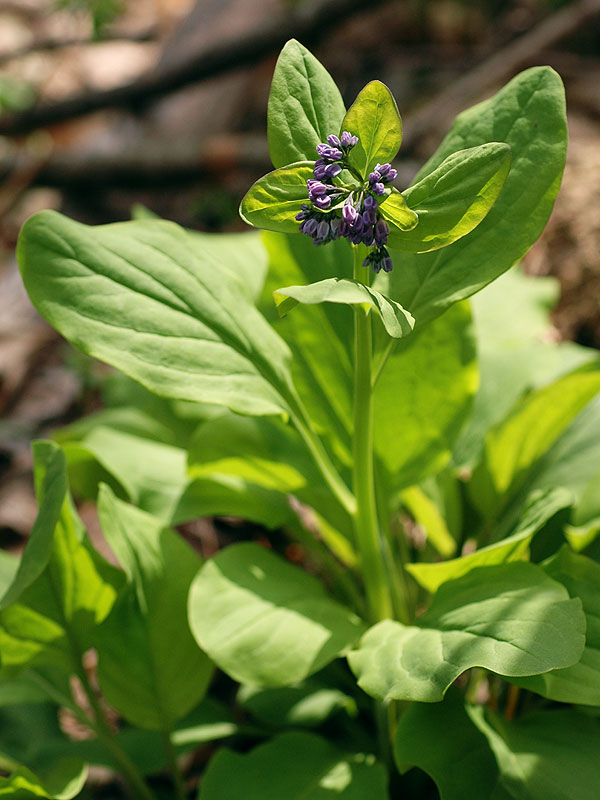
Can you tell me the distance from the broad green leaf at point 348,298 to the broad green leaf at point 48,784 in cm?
69

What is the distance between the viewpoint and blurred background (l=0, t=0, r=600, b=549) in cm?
216

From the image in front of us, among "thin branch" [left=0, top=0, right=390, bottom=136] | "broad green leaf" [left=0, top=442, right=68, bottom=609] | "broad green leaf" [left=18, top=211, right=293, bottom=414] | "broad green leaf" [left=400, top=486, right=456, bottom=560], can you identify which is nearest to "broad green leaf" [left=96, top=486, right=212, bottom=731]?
"broad green leaf" [left=0, top=442, right=68, bottom=609]

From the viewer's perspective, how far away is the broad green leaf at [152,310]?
967mm

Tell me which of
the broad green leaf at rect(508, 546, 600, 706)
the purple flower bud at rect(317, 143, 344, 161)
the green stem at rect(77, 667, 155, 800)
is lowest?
the green stem at rect(77, 667, 155, 800)

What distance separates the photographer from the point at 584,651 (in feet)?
3.07

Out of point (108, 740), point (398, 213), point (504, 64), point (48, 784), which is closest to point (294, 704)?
point (108, 740)

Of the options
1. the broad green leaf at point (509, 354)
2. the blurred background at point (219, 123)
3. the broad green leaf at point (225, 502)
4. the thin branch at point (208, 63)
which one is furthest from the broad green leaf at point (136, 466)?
the thin branch at point (208, 63)

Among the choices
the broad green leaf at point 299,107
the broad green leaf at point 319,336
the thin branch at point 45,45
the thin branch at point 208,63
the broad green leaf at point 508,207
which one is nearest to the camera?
the broad green leaf at point 299,107

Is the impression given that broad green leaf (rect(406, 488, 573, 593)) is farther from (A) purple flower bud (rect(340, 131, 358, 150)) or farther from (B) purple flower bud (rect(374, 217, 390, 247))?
(A) purple flower bud (rect(340, 131, 358, 150))

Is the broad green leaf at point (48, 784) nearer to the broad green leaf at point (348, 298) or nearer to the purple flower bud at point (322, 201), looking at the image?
the broad green leaf at point (348, 298)

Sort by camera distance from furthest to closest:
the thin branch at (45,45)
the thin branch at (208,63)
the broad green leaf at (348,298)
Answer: the thin branch at (45,45), the thin branch at (208,63), the broad green leaf at (348,298)

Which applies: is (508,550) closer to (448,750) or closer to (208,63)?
(448,750)

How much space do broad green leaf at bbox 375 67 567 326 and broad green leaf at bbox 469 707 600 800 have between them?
0.58 metres

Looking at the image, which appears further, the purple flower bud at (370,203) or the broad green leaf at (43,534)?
the broad green leaf at (43,534)
